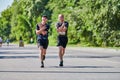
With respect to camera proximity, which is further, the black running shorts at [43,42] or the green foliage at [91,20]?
the green foliage at [91,20]

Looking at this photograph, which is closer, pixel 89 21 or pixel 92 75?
pixel 92 75

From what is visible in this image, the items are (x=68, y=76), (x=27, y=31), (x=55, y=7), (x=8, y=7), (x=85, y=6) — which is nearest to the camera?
(x=68, y=76)

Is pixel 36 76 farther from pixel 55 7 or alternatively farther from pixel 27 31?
pixel 27 31

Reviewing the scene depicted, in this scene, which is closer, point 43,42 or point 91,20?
point 43,42

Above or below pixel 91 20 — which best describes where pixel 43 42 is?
below

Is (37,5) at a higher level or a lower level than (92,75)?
higher

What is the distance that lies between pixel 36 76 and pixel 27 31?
91.2m

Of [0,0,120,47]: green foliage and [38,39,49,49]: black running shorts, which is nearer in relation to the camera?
[38,39,49,49]: black running shorts

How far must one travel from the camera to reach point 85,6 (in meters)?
A: 52.0

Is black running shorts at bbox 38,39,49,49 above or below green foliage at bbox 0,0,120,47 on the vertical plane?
below

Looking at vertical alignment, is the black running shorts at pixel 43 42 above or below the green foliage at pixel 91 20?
below

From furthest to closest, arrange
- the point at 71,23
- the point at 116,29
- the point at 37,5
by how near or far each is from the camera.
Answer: the point at 37,5, the point at 71,23, the point at 116,29

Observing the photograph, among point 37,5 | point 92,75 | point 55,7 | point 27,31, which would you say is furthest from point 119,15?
point 27,31

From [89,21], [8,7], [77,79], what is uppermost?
[8,7]
